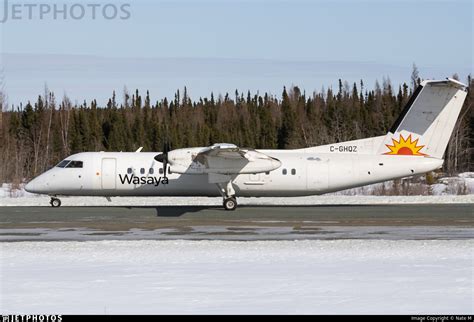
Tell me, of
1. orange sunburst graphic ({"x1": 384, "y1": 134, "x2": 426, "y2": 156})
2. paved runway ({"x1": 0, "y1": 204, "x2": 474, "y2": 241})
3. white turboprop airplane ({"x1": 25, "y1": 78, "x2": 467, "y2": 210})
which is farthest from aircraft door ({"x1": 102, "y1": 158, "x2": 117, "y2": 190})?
orange sunburst graphic ({"x1": 384, "y1": 134, "x2": 426, "y2": 156})

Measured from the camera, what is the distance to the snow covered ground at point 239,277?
837cm

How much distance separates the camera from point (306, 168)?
85.2 feet

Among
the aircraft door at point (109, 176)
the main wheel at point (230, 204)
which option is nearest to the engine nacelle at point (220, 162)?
the main wheel at point (230, 204)

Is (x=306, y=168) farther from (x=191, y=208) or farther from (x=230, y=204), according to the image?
(x=191, y=208)

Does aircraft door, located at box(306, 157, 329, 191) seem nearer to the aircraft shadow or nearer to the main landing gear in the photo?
the aircraft shadow

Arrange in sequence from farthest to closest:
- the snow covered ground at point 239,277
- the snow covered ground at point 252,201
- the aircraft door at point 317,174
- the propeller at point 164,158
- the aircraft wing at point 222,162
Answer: the snow covered ground at point 252,201
the aircraft door at point 317,174
the propeller at point 164,158
the aircraft wing at point 222,162
the snow covered ground at point 239,277

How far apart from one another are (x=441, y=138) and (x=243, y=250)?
1447cm

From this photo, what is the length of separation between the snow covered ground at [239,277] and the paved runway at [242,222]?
1.64 meters

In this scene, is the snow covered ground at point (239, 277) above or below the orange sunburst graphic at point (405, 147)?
below

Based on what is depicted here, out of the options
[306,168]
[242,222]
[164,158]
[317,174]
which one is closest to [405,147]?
[317,174]

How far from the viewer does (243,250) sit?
46.5 feet

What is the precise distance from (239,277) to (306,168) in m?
15.7

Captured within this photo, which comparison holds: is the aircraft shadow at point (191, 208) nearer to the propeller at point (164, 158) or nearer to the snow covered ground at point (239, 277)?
the propeller at point (164, 158)

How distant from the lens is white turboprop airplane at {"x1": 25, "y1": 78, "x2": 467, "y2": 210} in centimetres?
2569
